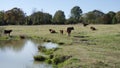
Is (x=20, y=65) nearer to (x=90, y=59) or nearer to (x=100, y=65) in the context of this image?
(x=90, y=59)

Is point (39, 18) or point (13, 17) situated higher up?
point (13, 17)

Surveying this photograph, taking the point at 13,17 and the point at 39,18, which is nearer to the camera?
the point at 13,17

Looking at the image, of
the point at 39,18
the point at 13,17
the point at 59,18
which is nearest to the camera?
the point at 13,17

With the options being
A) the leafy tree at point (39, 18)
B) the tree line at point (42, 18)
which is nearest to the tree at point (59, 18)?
the tree line at point (42, 18)

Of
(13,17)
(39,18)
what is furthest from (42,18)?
(13,17)

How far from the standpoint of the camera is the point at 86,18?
122 meters

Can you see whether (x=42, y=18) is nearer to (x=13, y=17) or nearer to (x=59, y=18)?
(x=59, y=18)

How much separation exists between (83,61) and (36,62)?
5.53 meters

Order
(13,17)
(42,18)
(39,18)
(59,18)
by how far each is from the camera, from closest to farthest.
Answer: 1. (13,17)
2. (42,18)
3. (39,18)
4. (59,18)

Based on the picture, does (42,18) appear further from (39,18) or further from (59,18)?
(59,18)

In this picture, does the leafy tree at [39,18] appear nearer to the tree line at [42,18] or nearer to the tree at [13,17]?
the tree line at [42,18]

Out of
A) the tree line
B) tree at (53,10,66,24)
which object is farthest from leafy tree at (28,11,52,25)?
tree at (53,10,66,24)

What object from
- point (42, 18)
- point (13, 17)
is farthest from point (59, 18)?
point (13, 17)

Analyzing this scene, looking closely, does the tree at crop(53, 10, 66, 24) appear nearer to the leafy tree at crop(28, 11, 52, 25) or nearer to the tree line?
the tree line
